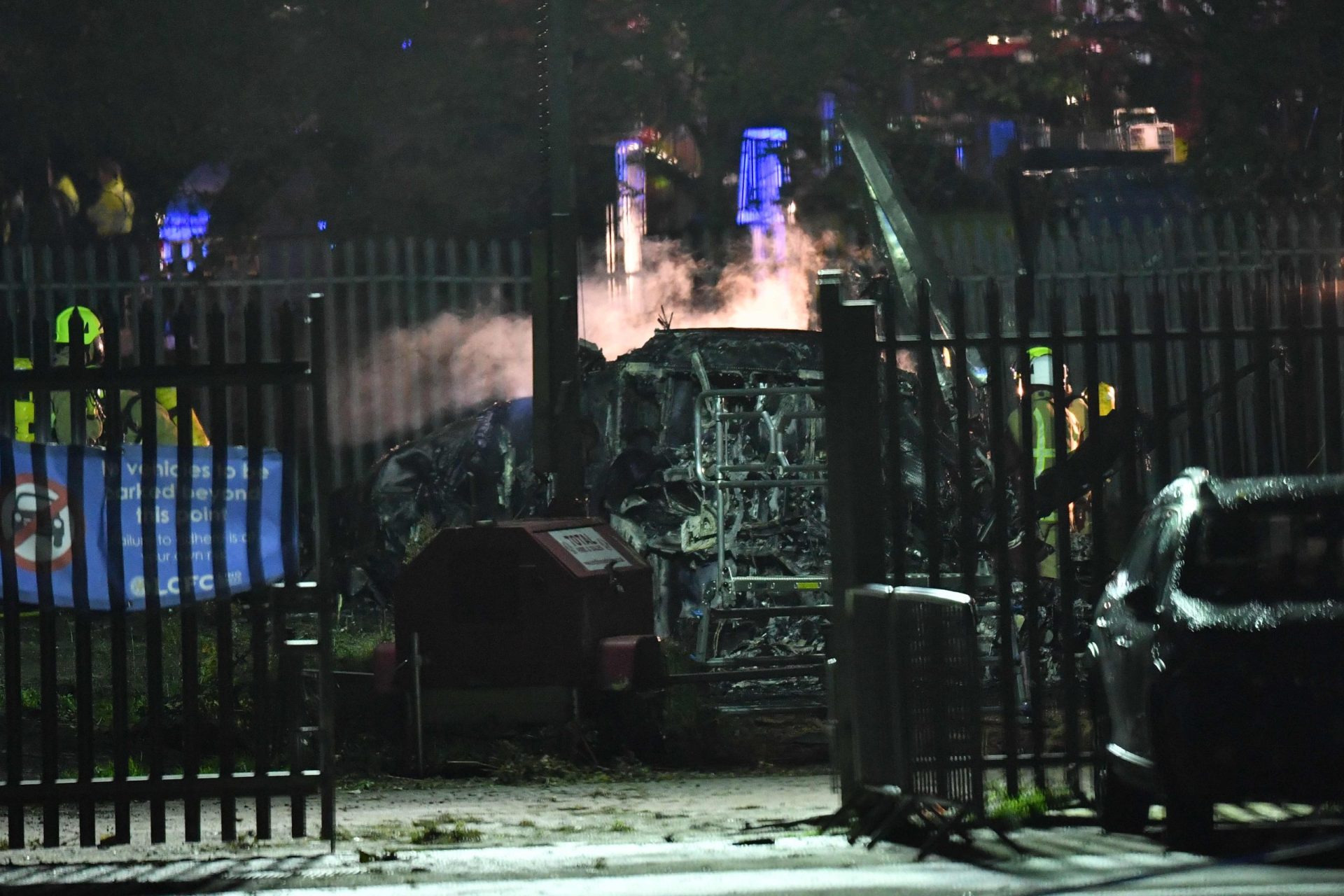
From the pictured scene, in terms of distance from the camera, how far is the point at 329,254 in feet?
60.3

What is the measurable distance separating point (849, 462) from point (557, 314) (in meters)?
5.45

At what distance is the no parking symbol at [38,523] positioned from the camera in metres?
7.84

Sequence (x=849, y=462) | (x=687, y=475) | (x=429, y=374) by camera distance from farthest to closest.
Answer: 1. (x=429, y=374)
2. (x=687, y=475)
3. (x=849, y=462)

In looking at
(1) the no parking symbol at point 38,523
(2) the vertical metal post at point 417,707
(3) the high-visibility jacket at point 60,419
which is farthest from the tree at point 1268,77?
(1) the no parking symbol at point 38,523

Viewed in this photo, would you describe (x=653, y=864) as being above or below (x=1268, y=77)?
below

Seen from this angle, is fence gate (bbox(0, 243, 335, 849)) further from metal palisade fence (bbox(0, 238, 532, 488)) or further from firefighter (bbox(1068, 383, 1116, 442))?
metal palisade fence (bbox(0, 238, 532, 488))

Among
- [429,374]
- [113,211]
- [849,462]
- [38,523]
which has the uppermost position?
[113,211]

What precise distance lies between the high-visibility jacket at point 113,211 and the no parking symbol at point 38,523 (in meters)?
18.2

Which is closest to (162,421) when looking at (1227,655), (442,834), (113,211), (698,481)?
(698,481)

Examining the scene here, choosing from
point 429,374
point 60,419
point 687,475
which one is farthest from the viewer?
point 429,374

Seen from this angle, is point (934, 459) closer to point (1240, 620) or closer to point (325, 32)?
point (1240, 620)

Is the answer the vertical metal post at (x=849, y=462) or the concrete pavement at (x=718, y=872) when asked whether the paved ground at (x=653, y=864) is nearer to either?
the concrete pavement at (x=718, y=872)

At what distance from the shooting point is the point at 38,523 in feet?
25.8

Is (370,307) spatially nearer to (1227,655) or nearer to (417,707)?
(417,707)
